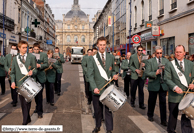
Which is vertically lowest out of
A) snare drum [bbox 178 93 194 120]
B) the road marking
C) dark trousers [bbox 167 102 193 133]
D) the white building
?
the road marking

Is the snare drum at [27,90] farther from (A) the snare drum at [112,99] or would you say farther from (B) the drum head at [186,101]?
(B) the drum head at [186,101]

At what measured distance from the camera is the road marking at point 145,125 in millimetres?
4801

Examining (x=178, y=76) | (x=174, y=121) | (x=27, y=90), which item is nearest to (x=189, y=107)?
(x=178, y=76)

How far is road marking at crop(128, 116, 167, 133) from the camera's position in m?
4.80

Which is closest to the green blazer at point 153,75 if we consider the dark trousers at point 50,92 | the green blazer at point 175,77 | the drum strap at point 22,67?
the green blazer at point 175,77

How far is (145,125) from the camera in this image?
519 centimetres

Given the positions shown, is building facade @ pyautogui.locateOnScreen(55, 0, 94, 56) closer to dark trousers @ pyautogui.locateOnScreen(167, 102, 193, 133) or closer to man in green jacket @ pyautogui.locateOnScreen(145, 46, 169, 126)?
man in green jacket @ pyautogui.locateOnScreen(145, 46, 169, 126)

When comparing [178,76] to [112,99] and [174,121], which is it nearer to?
[174,121]

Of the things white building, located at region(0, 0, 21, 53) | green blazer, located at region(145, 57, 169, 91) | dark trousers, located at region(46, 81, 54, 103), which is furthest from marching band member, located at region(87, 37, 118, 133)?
white building, located at region(0, 0, 21, 53)

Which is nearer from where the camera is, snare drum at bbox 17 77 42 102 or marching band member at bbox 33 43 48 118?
snare drum at bbox 17 77 42 102

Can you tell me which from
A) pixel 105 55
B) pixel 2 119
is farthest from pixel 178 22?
pixel 2 119

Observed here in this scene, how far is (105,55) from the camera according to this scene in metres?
4.39

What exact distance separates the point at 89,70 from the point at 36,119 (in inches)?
90.1

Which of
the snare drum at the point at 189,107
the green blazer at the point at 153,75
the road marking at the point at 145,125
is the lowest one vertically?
the road marking at the point at 145,125
